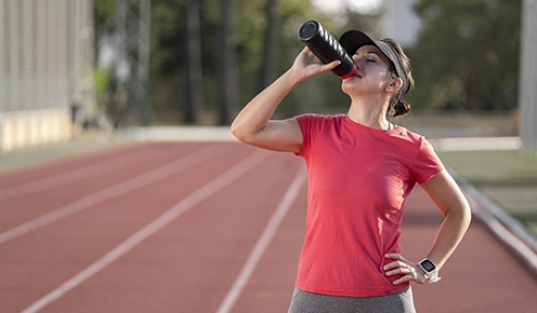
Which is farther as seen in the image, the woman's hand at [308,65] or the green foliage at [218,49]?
the green foliage at [218,49]

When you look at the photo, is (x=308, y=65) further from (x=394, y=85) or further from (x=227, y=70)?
(x=227, y=70)

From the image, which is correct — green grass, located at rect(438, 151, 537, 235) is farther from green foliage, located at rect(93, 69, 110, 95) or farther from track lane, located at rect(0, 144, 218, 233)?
green foliage, located at rect(93, 69, 110, 95)

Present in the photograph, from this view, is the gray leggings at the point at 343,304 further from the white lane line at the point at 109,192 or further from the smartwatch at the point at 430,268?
the white lane line at the point at 109,192

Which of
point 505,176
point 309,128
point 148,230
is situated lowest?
point 505,176

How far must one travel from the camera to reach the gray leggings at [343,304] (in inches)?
147

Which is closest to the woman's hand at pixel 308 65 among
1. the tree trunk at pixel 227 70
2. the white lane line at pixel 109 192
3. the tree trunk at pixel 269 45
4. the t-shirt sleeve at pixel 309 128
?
the t-shirt sleeve at pixel 309 128

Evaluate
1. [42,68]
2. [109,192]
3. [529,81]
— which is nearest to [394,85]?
[109,192]

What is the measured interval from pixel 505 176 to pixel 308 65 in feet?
71.2

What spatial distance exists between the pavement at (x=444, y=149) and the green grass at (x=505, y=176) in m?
0.22

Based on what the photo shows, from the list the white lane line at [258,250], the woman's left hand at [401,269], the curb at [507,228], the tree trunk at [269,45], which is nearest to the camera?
the woman's left hand at [401,269]

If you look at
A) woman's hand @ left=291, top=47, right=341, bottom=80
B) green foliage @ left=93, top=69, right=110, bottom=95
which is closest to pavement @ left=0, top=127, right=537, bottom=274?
green foliage @ left=93, top=69, right=110, bottom=95

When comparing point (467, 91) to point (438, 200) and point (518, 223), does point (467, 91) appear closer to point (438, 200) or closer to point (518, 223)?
point (518, 223)

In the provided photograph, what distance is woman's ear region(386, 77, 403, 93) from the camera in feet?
12.9

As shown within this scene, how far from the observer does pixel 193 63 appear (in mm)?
66125
